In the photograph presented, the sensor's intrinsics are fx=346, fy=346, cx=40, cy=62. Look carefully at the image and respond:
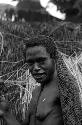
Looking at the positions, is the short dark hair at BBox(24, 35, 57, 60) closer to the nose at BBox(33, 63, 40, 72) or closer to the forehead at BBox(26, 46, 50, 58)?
the forehead at BBox(26, 46, 50, 58)

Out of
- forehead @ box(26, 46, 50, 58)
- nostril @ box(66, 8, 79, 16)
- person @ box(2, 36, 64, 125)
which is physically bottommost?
nostril @ box(66, 8, 79, 16)

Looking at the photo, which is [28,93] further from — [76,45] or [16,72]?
[76,45]

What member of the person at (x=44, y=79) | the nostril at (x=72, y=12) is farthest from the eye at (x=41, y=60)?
the nostril at (x=72, y=12)

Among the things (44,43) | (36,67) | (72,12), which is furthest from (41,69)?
(72,12)

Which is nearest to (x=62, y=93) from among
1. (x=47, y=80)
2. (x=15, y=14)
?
(x=47, y=80)

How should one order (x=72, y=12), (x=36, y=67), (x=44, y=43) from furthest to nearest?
(x=72, y=12), (x=44, y=43), (x=36, y=67)

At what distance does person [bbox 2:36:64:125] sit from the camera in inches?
96.0

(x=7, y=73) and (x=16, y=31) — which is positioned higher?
(x=16, y=31)

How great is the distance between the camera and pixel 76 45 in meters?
5.96

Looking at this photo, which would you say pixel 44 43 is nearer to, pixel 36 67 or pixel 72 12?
pixel 36 67

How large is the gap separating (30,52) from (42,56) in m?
0.09

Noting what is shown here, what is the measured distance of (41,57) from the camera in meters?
2.48

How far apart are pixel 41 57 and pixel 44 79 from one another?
16 centimetres

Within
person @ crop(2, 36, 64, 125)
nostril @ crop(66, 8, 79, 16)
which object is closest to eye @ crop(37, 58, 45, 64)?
person @ crop(2, 36, 64, 125)
